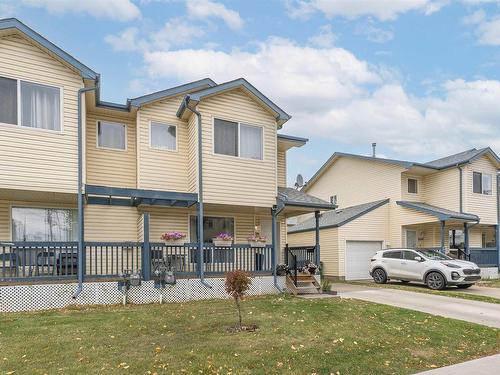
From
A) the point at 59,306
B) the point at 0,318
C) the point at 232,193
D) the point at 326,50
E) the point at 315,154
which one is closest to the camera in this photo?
the point at 0,318

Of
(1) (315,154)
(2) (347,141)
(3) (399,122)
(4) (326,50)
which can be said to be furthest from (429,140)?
(4) (326,50)

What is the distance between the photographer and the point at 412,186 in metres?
25.7

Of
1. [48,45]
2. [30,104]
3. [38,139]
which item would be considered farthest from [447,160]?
[30,104]

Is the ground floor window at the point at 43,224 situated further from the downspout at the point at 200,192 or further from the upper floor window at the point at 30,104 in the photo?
the downspout at the point at 200,192

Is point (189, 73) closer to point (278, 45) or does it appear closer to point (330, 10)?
point (278, 45)

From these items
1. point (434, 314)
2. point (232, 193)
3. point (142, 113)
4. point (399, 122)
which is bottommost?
point (434, 314)

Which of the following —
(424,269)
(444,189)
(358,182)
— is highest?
(358,182)

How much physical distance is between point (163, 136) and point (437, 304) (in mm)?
10723

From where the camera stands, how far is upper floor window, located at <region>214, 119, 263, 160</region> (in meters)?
14.5

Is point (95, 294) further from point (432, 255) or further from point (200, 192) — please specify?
point (432, 255)

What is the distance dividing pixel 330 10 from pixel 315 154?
54.8 feet

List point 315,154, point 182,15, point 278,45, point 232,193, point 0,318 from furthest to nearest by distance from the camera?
point 315,154
point 278,45
point 182,15
point 232,193
point 0,318

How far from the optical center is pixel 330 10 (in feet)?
55.6

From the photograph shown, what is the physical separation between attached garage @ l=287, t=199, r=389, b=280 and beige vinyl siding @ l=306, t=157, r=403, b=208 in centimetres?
95
